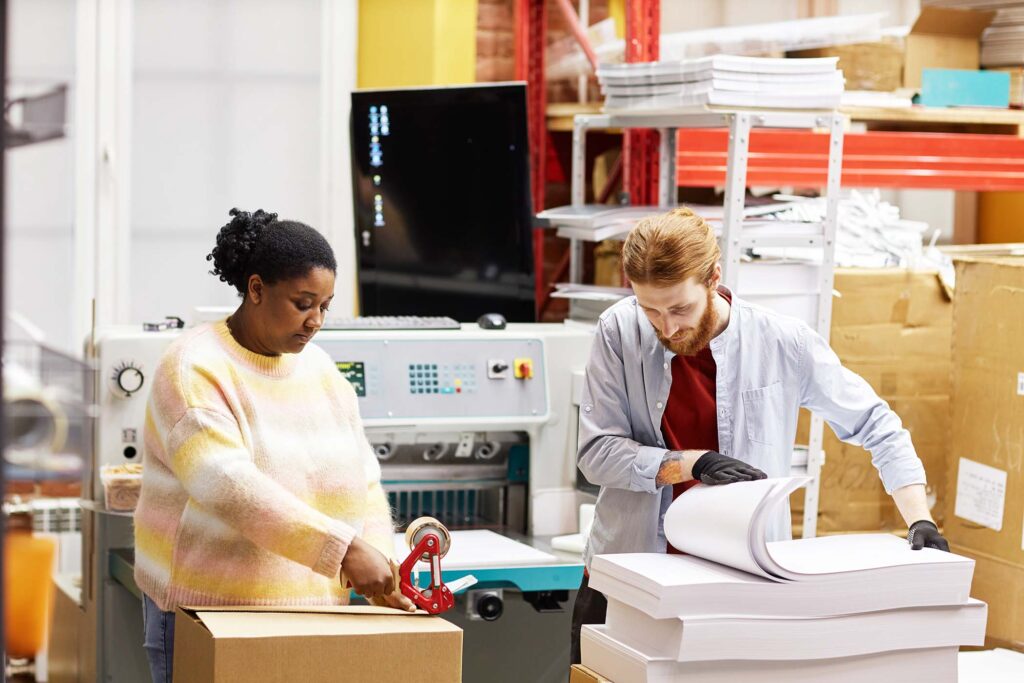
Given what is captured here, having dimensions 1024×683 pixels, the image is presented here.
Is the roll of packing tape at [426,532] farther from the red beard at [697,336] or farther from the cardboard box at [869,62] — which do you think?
the cardboard box at [869,62]

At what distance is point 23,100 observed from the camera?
696mm

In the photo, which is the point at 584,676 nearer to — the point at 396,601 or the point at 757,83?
the point at 396,601

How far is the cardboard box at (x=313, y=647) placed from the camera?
5.44 ft

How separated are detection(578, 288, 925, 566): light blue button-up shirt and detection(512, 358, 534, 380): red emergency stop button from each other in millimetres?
902

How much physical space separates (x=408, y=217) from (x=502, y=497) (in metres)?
0.90

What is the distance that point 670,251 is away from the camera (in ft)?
6.45

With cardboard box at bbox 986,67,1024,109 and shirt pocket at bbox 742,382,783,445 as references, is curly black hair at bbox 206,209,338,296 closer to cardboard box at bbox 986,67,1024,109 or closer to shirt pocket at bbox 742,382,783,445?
shirt pocket at bbox 742,382,783,445

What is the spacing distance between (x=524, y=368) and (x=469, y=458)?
240 millimetres

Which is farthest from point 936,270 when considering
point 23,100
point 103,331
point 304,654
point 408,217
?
point 23,100

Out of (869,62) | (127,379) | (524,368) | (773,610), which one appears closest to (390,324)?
(524,368)

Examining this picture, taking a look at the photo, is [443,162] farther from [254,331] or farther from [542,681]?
[254,331]

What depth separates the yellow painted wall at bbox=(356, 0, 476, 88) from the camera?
4.20m

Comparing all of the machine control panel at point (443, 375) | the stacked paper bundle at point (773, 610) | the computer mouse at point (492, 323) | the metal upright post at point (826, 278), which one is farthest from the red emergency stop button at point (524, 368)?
the stacked paper bundle at point (773, 610)

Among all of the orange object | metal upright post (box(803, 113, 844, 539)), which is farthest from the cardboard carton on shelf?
the orange object
